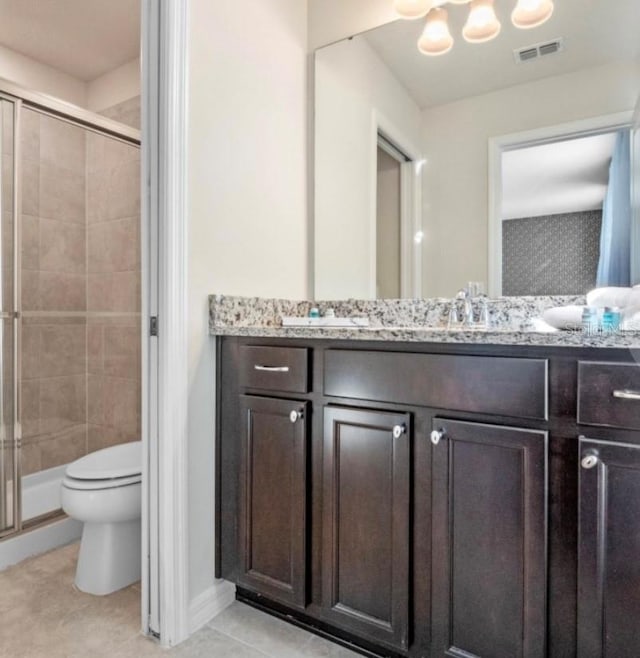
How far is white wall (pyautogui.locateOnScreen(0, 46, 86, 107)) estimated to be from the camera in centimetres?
247

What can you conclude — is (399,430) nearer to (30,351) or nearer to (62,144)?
(30,351)

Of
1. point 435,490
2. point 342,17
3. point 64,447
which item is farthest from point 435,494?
point 64,447

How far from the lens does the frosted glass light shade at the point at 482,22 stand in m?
1.62

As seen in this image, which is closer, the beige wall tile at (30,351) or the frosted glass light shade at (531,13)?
the frosted glass light shade at (531,13)

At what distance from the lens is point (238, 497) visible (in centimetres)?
147

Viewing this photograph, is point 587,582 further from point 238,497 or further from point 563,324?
point 238,497

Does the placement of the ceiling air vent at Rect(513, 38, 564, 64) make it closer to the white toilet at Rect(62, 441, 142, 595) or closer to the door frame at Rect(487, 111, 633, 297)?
the door frame at Rect(487, 111, 633, 297)

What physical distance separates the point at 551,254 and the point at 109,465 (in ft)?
5.80

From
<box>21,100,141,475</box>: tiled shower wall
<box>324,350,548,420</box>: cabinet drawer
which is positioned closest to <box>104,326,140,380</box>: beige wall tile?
<box>21,100,141,475</box>: tiled shower wall

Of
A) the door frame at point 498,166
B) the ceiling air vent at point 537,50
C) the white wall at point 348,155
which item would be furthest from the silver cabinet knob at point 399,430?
the ceiling air vent at point 537,50

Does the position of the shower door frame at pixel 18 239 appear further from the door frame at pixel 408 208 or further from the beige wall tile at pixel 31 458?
the door frame at pixel 408 208

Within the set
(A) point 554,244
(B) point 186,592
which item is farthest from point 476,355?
(B) point 186,592

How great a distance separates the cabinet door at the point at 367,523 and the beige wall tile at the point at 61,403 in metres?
1.93

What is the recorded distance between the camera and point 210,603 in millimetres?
1474
